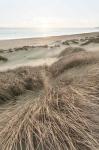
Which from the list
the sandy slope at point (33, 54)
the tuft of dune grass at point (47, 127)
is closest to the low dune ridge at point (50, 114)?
the tuft of dune grass at point (47, 127)

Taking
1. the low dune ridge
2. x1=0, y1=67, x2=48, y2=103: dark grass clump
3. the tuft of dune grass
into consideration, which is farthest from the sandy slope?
the tuft of dune grass

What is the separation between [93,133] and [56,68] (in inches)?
124

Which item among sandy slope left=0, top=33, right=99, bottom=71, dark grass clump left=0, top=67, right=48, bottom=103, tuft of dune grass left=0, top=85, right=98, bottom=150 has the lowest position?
tuft of dune grass left=0, top=85, right=98, bottom=150

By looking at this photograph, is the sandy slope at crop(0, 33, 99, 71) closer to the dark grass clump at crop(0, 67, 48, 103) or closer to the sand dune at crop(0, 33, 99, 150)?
the dark grass clump at crop(0, 67, 48, 103)

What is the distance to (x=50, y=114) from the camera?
7.84 feet

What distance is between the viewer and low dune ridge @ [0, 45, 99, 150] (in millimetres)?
1978

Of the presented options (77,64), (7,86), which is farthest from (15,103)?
(77,64)

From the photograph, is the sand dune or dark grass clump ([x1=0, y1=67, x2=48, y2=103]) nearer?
the sand dune

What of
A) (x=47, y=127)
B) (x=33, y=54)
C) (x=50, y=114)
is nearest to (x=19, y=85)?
(x=50, y=114)

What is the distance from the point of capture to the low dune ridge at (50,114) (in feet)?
6.49

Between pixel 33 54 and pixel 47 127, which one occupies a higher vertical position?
pixel 33 54

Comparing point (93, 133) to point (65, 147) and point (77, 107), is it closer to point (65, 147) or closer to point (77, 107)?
point (65, 147)

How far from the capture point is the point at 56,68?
5152 millimetres

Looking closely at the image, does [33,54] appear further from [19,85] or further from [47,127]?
[47,127]
